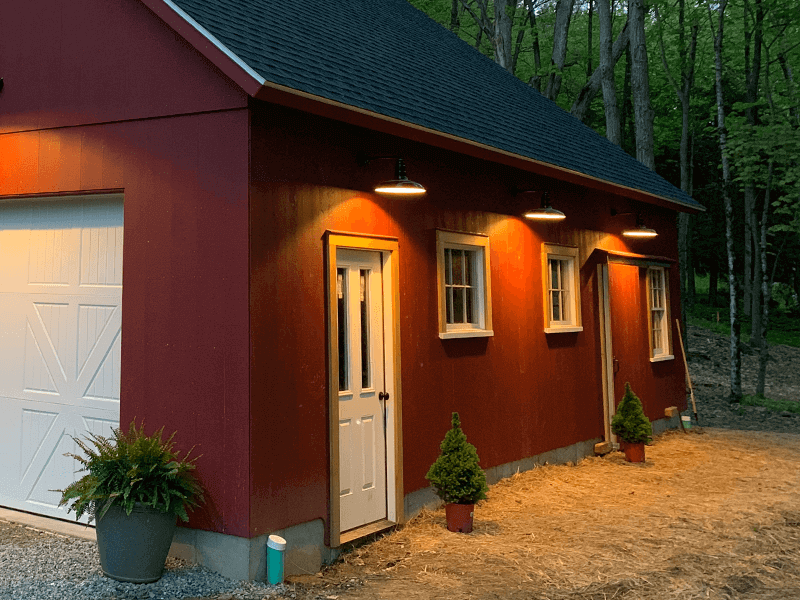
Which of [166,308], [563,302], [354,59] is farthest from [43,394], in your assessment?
[563,302]

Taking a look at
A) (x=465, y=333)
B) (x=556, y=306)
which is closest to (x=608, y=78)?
(x=556, y=306)

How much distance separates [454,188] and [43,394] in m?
4.34

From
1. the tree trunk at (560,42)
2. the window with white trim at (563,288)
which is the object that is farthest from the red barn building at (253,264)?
the tree trunk at (560,42)

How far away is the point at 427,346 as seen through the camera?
7.50m

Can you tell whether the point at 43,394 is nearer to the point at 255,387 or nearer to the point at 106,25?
the point at 255,387

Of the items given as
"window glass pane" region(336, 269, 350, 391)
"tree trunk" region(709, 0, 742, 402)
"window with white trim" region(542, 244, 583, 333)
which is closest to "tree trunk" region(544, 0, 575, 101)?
"tree trunk" region(709, 0, 742, 402)

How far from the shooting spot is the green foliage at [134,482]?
508 cm

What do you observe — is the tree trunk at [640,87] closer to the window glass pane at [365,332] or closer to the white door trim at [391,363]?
the white door trim at [391,363]

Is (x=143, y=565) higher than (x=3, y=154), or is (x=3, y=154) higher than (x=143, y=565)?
(x=3, y=154)

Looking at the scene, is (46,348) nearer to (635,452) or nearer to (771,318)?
(635,452)

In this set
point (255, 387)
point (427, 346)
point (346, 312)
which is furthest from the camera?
point (427, 346)

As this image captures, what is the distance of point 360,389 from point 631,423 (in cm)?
475

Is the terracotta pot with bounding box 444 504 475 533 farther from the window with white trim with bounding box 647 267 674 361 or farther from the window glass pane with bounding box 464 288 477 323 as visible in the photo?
the window with white trim with bounding box 647 267 674 361

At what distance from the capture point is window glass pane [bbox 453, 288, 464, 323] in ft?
26.7
